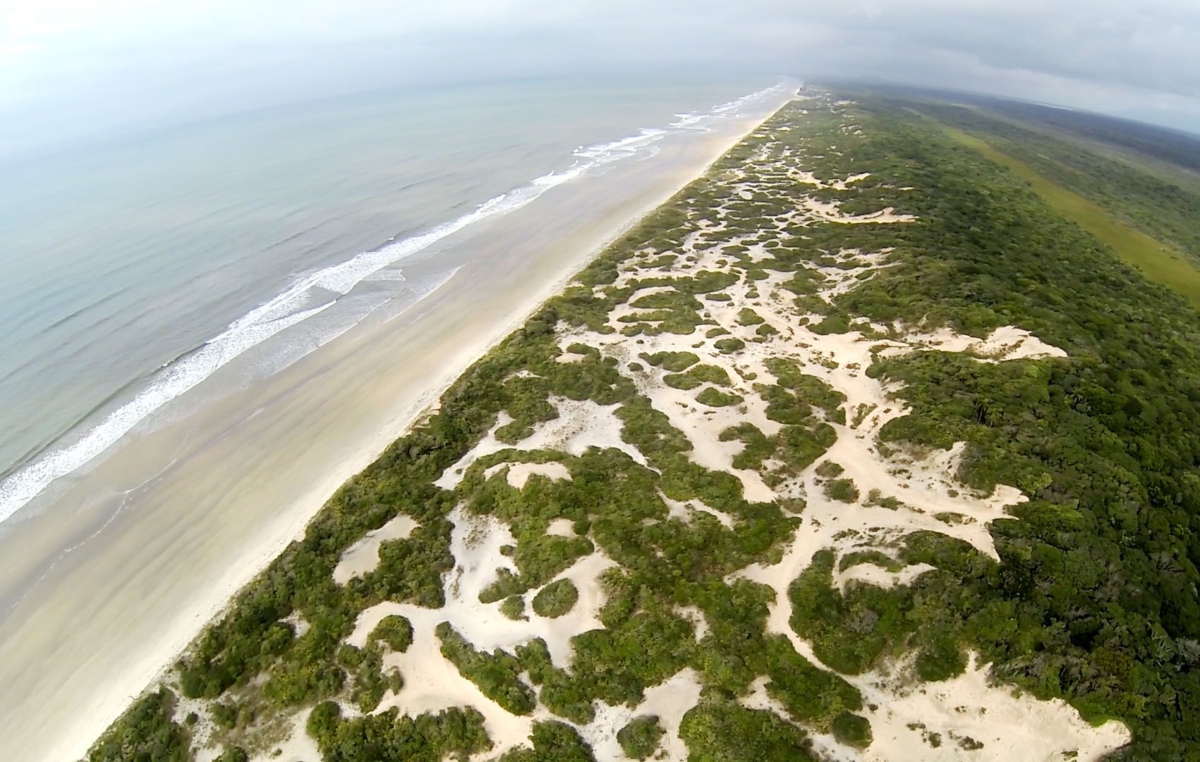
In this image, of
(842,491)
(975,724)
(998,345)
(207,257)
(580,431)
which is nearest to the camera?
(975,724)

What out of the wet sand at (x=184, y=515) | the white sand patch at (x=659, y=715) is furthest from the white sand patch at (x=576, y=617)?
the wet sand at (x=184, y=515)

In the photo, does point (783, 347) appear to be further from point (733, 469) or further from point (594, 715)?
point (594, 715)

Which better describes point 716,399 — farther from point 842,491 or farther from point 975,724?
point 975,724

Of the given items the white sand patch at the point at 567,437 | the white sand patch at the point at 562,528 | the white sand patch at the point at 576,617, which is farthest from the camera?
the white sand patch at the point at 567,437

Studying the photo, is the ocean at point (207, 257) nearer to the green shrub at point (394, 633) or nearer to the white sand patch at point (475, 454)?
the white sand patch at point (475, 454)

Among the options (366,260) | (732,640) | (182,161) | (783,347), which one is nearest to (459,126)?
(182,161)

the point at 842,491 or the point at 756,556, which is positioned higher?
the point at 842,491

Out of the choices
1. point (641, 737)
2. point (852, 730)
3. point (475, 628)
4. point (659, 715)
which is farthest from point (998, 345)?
point (475, 628)
